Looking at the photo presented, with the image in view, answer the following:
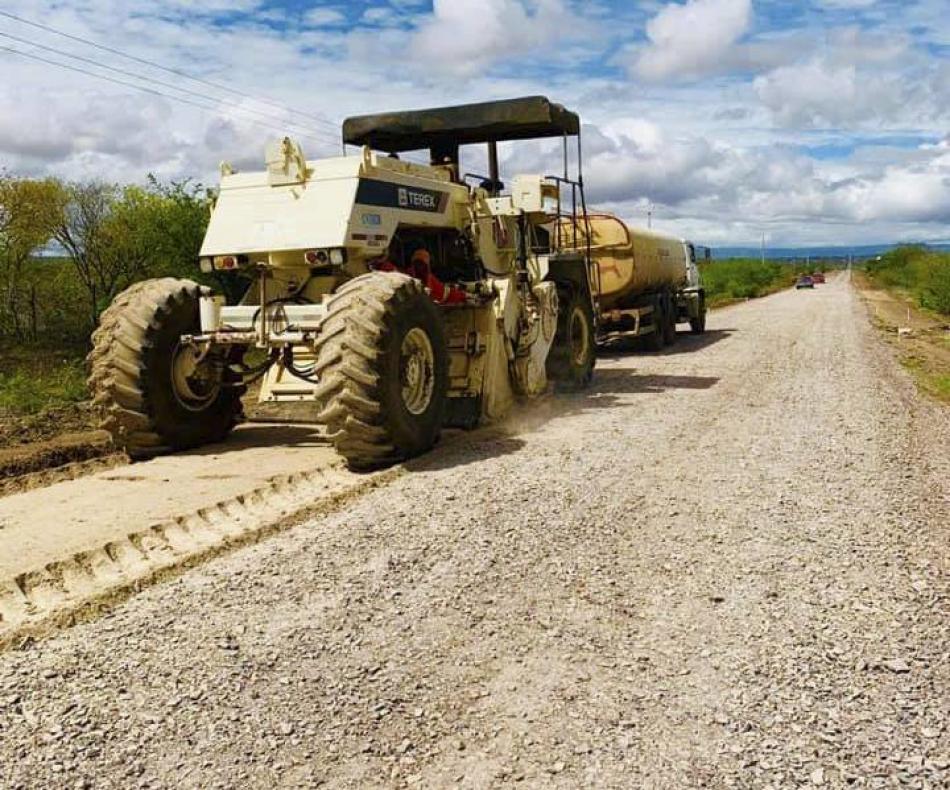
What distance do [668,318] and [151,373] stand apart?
14.0m

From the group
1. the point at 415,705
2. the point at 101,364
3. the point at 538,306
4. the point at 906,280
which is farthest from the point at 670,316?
the point at 906,280

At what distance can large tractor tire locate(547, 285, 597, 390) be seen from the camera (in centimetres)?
1252

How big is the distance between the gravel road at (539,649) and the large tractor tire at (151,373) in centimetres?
247

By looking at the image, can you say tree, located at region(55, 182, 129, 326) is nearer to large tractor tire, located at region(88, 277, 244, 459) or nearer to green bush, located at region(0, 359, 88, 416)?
green bush, located at region(0, 359, 88, 416)

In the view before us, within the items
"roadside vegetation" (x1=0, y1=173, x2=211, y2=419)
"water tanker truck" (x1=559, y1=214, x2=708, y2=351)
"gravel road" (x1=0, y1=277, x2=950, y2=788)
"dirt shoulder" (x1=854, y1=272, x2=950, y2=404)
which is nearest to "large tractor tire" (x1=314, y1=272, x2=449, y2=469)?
"gravel road" (x1=0, y1=277, x2=950, y2=788)

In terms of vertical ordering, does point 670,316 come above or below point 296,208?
below

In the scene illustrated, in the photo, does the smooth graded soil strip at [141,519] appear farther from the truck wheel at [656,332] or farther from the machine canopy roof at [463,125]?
the truck wheel at [656,332]

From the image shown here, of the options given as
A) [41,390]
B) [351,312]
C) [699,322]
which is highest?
[351,312]

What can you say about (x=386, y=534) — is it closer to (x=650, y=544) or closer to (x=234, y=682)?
(x=650, y=544)

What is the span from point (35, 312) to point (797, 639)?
18.3 meters

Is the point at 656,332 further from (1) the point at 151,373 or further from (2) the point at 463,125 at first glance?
(1) the point at 151,373

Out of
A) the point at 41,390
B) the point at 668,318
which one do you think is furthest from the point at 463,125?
the point at 668,318

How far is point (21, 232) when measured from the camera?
20.2 meters

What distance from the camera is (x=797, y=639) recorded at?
4.32 meters
